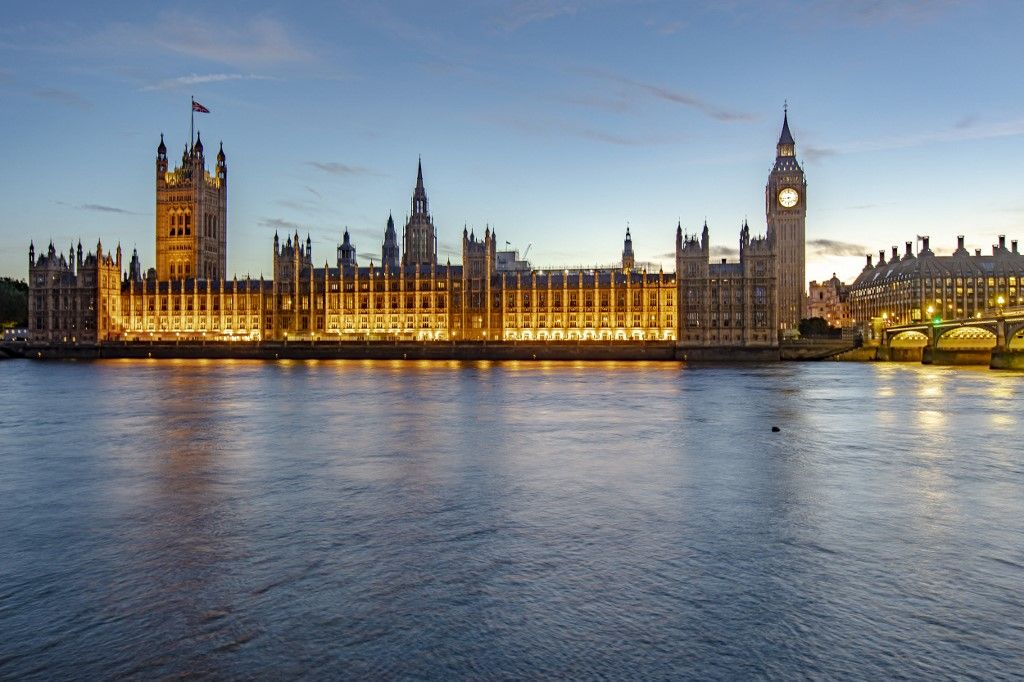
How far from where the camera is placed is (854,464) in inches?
949

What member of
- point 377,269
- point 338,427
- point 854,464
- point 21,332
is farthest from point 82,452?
point 21,332

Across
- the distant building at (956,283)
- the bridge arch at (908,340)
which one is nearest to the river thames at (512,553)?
the bridge arch at (908,340)

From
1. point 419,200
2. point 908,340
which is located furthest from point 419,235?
point 908,340

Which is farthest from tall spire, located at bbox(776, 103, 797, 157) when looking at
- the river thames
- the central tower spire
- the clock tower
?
the river thames

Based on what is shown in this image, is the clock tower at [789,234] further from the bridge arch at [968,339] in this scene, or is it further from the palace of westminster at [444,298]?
the bridge arch at [968,339]

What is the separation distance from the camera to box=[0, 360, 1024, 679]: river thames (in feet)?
32.6

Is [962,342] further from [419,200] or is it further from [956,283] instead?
[419,200]

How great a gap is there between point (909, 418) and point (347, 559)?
3029cm

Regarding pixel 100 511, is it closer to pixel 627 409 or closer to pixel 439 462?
pixel 439 462

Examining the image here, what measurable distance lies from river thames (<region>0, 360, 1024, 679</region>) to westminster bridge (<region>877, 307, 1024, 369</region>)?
168 feet

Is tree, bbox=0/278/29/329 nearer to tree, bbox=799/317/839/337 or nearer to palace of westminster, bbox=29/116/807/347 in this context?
palace of westminster, bbox=29/116/807/347

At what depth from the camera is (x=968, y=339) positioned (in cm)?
10456

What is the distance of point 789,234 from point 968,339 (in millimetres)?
44325

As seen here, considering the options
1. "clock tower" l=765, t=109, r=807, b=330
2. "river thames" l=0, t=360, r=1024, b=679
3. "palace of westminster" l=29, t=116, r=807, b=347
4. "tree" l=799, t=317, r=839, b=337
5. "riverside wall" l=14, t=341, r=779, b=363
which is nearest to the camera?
"river thames" l=0, t=360, r=1024, b=679
